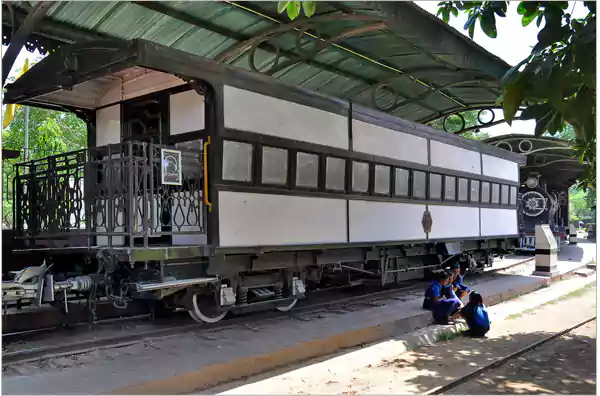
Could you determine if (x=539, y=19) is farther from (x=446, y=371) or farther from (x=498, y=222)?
(x=498, y=222)

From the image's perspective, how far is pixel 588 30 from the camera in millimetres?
3678

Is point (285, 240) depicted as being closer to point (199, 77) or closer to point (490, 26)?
point (199, 77)

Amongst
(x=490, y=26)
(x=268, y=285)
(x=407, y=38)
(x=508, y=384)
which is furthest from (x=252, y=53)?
(x=508, y=384)

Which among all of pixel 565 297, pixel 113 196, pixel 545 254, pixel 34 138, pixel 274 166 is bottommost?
pixel 565 297

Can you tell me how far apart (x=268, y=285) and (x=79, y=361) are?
3017 millimetres

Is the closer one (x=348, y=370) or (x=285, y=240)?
(x=348, y=370)

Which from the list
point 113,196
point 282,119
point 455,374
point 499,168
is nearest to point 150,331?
point 113,196

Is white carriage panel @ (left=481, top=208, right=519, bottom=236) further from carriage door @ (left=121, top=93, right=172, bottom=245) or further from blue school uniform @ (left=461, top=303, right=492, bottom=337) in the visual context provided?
carriage door @ (left=121, top=93, right=172, bottom=245)

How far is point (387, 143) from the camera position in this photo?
9.75 m

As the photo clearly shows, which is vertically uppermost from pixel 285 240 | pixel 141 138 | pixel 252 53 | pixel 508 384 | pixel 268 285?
pixel 252 53

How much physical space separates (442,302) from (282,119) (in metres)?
3.60

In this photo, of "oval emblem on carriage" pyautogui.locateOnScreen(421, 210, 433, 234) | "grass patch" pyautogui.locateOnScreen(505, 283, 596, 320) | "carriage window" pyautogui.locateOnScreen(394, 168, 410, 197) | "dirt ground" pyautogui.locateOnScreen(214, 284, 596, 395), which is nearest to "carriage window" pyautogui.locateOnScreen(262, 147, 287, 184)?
"dirt ground" pyautogui.locateOnScreen(214, 284, 596, 395)

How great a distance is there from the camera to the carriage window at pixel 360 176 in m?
8.89

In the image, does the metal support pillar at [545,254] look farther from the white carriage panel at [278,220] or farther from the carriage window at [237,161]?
the carriage window at [237,161]
